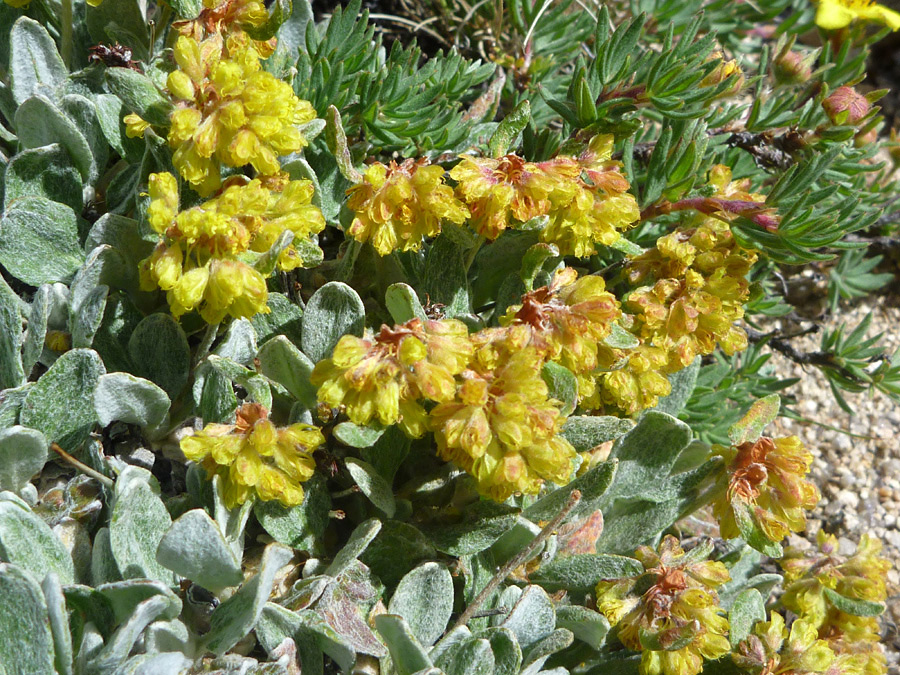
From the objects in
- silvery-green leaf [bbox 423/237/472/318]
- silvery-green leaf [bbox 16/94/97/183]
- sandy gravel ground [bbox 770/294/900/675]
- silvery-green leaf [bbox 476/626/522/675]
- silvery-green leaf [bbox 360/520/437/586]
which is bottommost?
sandy gravel ground [bbox 770/294/900/675]

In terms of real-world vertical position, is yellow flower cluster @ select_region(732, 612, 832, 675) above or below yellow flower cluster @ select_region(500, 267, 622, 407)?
below

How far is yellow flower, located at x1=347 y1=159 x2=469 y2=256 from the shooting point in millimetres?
2051

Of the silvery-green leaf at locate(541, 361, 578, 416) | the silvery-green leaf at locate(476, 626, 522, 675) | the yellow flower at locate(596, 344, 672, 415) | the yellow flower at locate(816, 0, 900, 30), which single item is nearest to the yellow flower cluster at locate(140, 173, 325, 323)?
the silvery-green leaf at locate(541, 361, 578, 416)

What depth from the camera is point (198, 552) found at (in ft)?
5.95

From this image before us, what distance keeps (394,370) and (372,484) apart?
416 millimetres

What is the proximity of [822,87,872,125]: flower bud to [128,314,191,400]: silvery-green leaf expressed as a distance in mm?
2017

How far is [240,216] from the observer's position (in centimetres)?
193

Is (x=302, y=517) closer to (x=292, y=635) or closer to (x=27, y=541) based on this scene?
(x=292, y=635)

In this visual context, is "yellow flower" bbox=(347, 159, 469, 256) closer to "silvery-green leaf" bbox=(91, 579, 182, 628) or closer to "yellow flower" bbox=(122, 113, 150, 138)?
"yellow flower" bbox=(122, 113, 150, 138)

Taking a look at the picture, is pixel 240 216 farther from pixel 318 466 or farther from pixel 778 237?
pixel 778 237

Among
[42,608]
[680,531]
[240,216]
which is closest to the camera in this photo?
[42,608]

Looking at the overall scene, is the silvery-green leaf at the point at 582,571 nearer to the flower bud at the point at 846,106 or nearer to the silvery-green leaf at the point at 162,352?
the silvery-green leaf at the point at 162,352

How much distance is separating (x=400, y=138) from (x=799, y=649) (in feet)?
6.18

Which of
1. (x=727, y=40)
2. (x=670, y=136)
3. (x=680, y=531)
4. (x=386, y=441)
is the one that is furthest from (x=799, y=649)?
(x=727, y=40)
